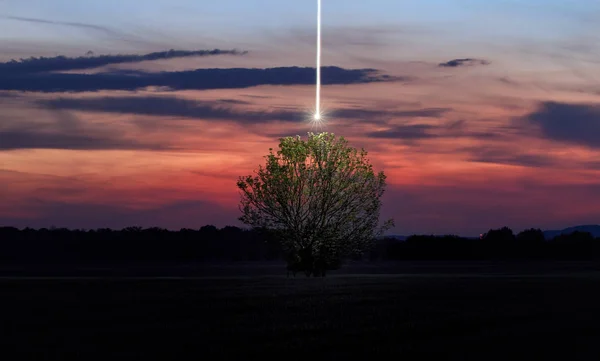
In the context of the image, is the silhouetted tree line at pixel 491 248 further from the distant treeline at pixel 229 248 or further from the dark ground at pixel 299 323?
the dark ground at pixel 299 323

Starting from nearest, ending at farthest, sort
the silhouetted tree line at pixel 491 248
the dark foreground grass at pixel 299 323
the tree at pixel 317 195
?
the dark foreground grass at pixel 299 323
the tree at pixel 317 195
the silhouetted tree line at pixel 491 248

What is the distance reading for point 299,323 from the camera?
36500mm

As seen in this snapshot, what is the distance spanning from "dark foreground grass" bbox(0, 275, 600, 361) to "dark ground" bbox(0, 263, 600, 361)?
44mm

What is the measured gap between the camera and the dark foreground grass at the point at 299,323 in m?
28.0

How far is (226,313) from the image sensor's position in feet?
136

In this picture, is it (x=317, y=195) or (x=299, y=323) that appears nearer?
(x=299, y=323)

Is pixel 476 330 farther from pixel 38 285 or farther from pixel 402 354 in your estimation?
pixel 38 285

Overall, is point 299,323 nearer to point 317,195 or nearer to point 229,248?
point 317,195

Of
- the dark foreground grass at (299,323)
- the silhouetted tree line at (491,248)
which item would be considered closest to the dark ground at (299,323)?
the dark foreground grass at (299,323)

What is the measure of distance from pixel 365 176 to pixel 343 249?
6.31 m

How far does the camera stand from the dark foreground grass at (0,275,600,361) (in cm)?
2805

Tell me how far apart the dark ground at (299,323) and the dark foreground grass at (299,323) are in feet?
0.15

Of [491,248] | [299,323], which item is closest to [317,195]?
[299,323]

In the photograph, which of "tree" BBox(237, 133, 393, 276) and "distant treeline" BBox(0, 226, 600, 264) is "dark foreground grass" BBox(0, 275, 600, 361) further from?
"distant treeline" BBox(0, 226, 600, 264)
